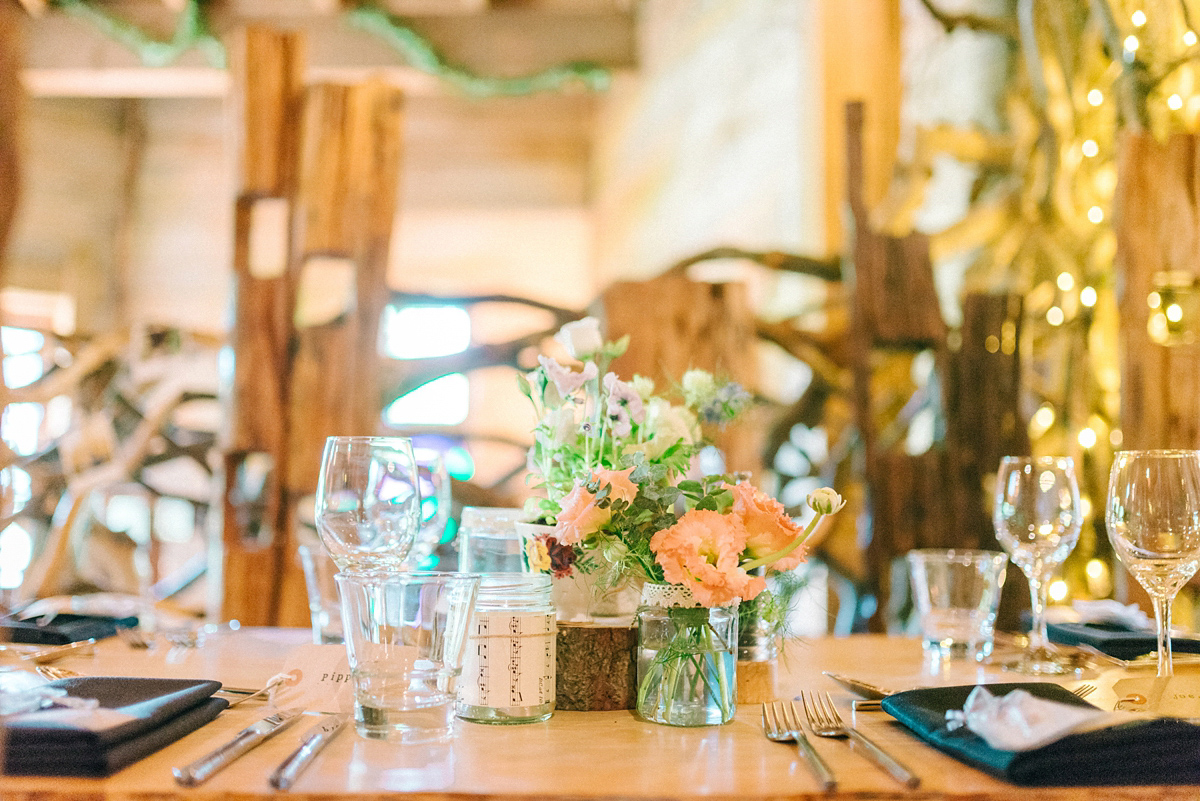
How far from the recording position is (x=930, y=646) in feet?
3.97

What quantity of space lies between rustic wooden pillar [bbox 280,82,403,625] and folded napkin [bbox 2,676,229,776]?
1.38 metres

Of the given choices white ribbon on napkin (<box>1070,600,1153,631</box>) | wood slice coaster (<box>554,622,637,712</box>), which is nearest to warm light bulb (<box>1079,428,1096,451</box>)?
white ribbon on napkin (<box>1070,600,1153,631</box>)

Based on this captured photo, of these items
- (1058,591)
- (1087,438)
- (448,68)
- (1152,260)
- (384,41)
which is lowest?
(1058,591)

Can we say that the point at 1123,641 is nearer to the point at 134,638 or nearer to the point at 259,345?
the point at 134,638

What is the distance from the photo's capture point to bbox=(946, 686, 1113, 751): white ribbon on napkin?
2.26ft

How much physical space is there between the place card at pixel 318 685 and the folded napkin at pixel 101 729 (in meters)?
0.08

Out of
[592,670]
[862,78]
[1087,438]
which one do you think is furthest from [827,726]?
[862,78]

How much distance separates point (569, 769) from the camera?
2.38 ft

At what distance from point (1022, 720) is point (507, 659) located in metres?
0.43

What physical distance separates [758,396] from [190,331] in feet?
5.47

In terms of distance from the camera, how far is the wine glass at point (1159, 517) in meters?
0.97

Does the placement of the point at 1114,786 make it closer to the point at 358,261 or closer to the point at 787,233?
the point at 358,261

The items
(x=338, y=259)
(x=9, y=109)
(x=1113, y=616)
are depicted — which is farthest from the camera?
(x=338, y=259)

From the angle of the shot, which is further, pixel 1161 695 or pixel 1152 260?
pixel 1152 260
